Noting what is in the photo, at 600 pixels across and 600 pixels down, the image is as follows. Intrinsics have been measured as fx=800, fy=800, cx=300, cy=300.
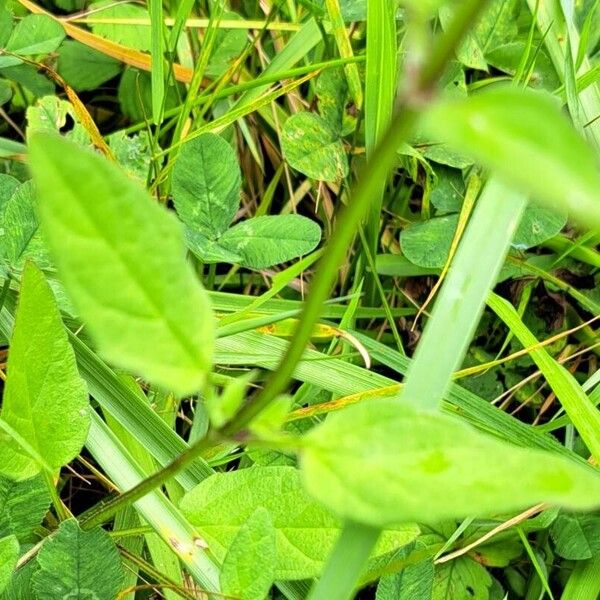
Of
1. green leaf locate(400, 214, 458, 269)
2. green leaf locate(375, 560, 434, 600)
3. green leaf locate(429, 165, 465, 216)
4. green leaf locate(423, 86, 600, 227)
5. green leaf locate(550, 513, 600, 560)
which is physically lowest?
green leaf locate(550, 513, 600, 560)

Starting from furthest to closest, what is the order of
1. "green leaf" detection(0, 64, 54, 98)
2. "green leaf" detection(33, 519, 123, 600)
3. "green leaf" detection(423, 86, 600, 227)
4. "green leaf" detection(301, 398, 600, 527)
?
1. "green leaf" detection(0, 64, 54, 98)
2. "green leaf" detection(33, 519, 123, 600)
3. "green leaf" detection(301, 398, 600, 527)
4. "green leaf" detection(423, 86, 600, 227)

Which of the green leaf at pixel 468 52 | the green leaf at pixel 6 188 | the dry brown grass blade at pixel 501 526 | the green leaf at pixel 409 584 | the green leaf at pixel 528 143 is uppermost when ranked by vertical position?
the green leaf at pixel 528 143

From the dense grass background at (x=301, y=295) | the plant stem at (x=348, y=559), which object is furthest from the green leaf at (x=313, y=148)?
the plant stem at (x=348, y=559)

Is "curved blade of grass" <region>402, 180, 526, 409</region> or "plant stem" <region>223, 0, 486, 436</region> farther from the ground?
"plant stem" <region>223, 0, 486, 436</region>

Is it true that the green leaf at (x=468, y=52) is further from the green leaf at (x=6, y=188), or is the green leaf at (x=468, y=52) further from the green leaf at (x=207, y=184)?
the green leaf at (x=6, y=188)

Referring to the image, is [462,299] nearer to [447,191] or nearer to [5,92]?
[447,191]

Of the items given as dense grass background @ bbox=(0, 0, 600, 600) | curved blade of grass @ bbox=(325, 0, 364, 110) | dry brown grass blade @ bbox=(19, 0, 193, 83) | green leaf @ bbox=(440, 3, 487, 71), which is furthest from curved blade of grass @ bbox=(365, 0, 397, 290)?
dry brown grass blade @ bbox=(19, 0, 193, 83)

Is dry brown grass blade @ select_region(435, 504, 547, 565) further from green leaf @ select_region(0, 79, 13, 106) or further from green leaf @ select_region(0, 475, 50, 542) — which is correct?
green leaf @ select_region(0, 79, 13, 106)
